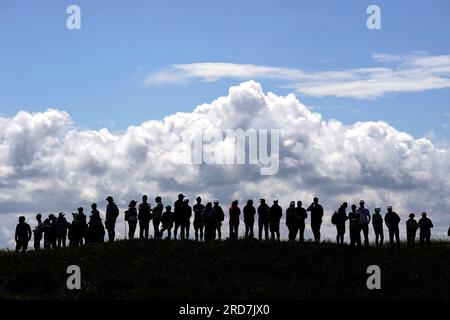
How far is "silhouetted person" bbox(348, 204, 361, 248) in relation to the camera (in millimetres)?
50531

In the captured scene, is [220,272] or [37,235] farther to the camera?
[37,235]

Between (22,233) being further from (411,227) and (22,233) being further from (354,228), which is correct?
(411,227)

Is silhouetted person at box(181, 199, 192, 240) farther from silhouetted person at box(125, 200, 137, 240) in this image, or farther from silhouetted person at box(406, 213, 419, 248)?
silhouetted person at box(406, 213, 419, 248)

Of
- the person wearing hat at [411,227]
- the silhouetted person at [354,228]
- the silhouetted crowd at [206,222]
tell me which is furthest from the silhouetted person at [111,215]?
the person wearing hat at [411,227]

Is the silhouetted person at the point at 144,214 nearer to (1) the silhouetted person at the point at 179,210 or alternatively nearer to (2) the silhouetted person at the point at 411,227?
(1) the silhouetted person at the point at 179,210

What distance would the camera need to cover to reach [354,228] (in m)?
51.0

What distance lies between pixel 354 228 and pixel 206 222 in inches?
290

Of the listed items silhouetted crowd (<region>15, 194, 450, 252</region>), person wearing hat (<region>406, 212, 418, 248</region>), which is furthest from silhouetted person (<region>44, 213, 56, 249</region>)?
person wearing hat (<region>406, 212, 418, 248</region>)

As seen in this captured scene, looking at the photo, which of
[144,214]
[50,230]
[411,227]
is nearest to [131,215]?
[144,214]

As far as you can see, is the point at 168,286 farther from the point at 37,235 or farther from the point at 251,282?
the point at 37,235

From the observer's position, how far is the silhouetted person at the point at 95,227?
169 ft

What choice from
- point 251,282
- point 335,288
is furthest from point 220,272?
point 335,288
